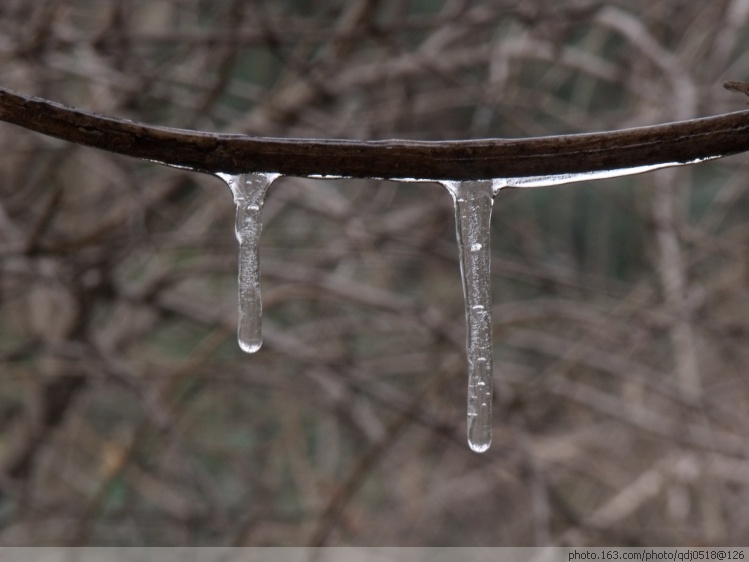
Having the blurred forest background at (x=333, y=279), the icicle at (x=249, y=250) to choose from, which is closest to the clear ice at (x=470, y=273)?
the icicle at (x=249, y=250)

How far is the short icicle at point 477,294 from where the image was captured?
23.8 inches

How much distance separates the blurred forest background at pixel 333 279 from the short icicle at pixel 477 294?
803 mm

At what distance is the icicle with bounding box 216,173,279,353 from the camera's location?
0.61 meters

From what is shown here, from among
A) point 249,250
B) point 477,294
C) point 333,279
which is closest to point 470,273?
point 477,294

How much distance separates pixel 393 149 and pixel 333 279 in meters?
1.58

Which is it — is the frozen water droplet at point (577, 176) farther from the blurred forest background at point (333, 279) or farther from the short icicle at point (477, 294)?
the blurred forest background at point (333, 279)

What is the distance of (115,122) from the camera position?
0.45m

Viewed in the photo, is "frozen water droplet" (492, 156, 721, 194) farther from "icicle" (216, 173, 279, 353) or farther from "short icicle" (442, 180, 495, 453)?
"icicle" (216, 173, 279, 353)

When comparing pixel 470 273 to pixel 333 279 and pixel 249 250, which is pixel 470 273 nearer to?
pixel 249 250

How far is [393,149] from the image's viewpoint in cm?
46

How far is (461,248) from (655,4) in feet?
6.33

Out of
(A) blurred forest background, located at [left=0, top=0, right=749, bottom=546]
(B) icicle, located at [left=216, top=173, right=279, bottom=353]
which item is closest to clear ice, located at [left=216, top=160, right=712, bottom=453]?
→ (B) icicle, located at [left=216, top=173, right=279, bottom=353]

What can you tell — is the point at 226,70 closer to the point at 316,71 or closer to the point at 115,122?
the point at 316,71

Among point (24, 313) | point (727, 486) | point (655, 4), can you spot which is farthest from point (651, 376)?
point (24, 313)
